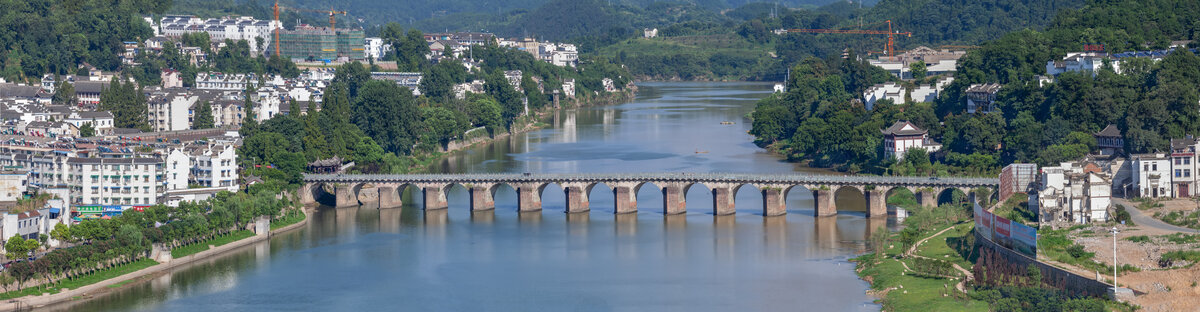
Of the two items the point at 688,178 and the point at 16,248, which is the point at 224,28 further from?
the point at 16,248

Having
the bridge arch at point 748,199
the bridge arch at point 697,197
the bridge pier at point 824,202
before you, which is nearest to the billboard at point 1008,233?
the bridge pier at point 824,202

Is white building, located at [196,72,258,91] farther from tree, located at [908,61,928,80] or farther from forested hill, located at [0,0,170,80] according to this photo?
tree, located at [908,61,928,80]

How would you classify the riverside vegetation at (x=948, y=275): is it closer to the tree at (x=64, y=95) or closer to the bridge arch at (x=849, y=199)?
the bridge arch at (x=849, y=199)

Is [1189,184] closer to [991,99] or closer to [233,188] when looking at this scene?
[991,99]

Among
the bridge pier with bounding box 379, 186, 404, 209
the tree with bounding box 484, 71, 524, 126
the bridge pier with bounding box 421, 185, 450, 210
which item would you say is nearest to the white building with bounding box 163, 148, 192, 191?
the bridge pier with bounding box 379, 186, 404, 209

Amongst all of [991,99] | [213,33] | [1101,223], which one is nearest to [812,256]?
[1101,223]

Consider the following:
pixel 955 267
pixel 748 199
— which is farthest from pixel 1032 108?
pixel 955 267
